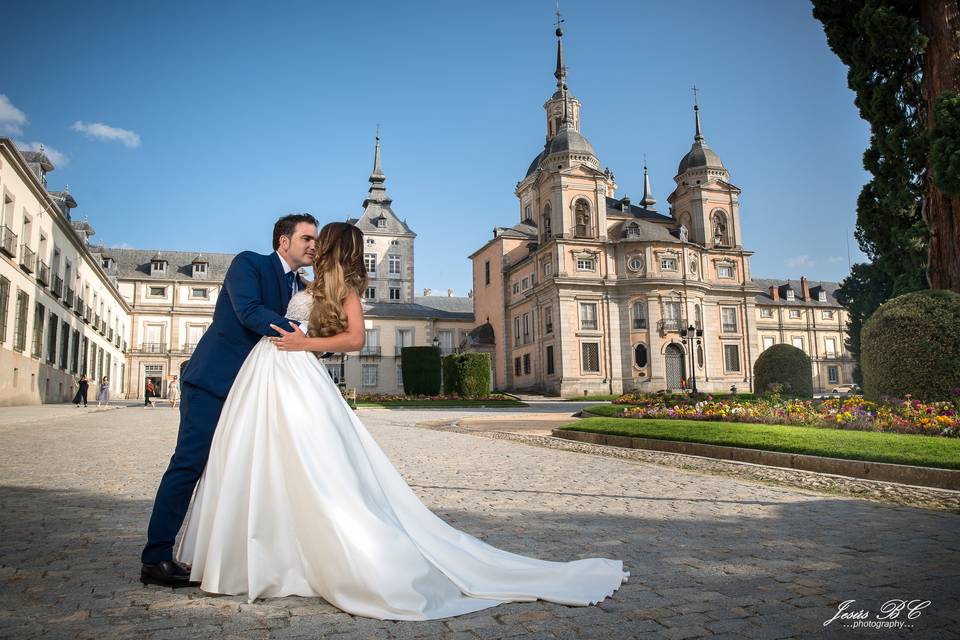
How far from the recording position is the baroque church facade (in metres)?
44.2

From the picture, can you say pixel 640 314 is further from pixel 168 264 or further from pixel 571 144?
pixel 168 264

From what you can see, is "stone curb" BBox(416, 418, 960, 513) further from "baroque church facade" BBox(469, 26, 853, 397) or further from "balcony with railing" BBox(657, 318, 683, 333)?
"balcony with railing" BBox(657, 318, 683, 333)

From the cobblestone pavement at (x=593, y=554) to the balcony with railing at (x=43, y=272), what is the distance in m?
23.8

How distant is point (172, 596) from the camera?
314cm

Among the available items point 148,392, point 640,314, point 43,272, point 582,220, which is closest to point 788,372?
point 640,314

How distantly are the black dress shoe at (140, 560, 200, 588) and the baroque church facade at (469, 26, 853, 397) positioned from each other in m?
38.9

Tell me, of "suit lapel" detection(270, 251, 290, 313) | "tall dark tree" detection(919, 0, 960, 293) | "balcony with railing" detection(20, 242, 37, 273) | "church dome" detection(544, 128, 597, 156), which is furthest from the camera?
"church dome" detection(544, 128, 597, 156)

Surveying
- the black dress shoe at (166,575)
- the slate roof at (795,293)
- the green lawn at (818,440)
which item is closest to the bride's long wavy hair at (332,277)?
the black dress shoe at (166,575)

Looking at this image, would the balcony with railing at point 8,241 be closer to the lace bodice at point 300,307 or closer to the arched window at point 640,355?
the lace bodice at point 300,307

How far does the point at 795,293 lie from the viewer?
71438mm

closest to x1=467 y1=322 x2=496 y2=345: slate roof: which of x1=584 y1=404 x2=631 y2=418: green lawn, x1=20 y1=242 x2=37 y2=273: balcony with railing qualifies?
x1=20 y1=242 x2=37 y2=273: balcony with railing

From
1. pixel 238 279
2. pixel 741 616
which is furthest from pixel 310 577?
pixel 741 616

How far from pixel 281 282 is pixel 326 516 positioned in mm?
1472

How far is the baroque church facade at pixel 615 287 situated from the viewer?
1740 inches
